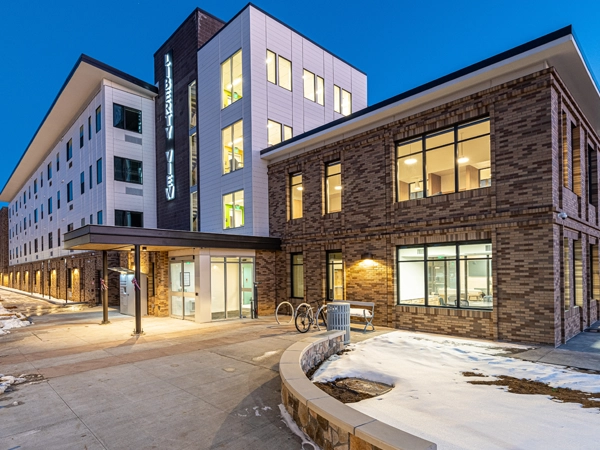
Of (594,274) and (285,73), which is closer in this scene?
(594,274)

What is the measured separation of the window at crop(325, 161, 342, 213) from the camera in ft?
50.4

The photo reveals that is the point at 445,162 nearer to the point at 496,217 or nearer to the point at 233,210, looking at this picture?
the point at 496,217

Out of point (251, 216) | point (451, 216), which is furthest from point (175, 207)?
point (451, 216)

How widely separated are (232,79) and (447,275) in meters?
14.3

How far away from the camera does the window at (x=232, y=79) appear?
1903 cm

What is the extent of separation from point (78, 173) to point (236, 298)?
20048mm

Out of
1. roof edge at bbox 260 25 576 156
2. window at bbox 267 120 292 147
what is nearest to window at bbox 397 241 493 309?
roof edge at bbox 260 25 576 156

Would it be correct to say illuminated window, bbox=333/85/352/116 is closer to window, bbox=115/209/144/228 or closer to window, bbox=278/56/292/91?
window, bbox=278/56/292/91

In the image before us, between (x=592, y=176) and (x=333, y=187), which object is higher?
(x=592, y=176)

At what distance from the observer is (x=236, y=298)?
16297 millimetres

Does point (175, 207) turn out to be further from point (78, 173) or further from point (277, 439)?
point (277, 439)

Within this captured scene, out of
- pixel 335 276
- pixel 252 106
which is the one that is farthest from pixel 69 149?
pixel 335 276

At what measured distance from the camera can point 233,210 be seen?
18969 mm

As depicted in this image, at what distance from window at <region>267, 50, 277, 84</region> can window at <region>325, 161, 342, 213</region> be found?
6.44m
